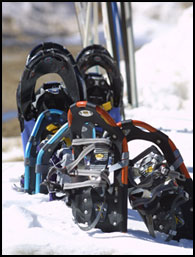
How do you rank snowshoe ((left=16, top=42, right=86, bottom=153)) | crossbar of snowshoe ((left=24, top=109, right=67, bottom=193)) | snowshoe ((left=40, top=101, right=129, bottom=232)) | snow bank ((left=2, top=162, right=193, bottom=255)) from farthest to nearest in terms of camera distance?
snowshoe ((left=16, top=42, right=86, bottom=153)) < crossbar of snowshoe ((left=24, top=109, right=67, bottom=193)) < snowshoe ((left=40, top=101, right=129, bottom=232)) < snow bank ((left=2, top=162, right=193, bottom=255))

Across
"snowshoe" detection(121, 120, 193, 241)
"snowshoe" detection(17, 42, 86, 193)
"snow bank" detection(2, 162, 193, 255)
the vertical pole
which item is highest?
the vertical pole

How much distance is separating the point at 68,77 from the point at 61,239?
1941 mm

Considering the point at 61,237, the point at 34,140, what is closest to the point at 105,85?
the point at 34,140

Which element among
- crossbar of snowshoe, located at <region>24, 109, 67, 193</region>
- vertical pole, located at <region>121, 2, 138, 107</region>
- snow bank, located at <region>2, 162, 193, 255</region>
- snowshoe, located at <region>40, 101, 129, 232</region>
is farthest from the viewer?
vertical pole, located at <region>121, 2, 138, 107</region>

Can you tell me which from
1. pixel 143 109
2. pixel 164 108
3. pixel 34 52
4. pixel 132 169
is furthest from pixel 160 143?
pixel 164 108

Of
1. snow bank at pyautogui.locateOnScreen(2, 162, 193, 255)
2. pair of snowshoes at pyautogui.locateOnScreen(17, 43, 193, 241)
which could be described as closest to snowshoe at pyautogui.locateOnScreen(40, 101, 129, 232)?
pair of snowshoes at pyautogui.locateOnScreen(17, 43, 193, 241)

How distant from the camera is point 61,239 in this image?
2.63 metres

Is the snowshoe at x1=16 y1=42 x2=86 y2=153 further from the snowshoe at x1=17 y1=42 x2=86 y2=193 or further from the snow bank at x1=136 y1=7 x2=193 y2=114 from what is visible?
the snow bank at x1=136 y1=7 x2=193 y2=114

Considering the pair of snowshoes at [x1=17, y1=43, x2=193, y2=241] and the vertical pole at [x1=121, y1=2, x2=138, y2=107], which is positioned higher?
the vertical pole at [x1=121, y1=2, x2=138, y2=107]

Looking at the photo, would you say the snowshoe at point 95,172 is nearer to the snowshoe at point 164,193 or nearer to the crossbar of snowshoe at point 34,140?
the snowshoe at point 164,193

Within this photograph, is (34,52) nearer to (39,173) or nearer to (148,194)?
(39,173)

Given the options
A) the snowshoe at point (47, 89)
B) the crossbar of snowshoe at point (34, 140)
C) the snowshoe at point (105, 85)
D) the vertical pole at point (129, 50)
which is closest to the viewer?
the crossbar of snowshoe at point (34, 140)

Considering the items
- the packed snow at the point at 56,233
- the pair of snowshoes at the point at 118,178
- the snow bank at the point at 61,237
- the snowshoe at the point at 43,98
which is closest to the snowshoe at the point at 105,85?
the packed snow at the point at 56,233

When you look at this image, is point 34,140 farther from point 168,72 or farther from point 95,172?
point 168,72
